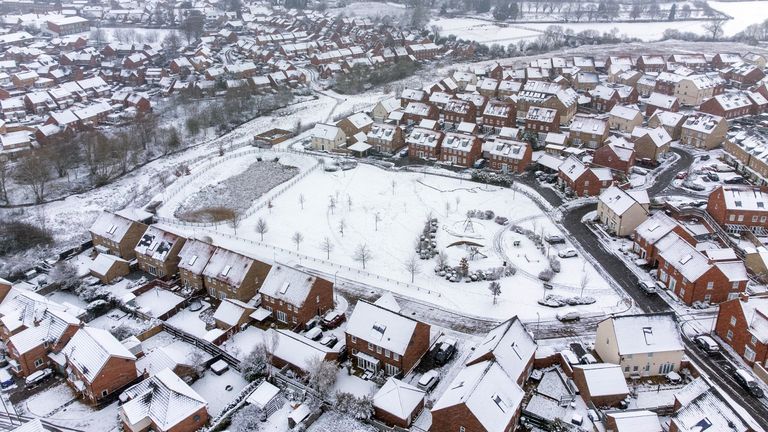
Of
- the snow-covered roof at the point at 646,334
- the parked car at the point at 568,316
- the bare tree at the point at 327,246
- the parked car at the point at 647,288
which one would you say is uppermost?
the snow-covered roof at the point at 646,334

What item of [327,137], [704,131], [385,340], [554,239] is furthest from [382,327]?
[704,131]

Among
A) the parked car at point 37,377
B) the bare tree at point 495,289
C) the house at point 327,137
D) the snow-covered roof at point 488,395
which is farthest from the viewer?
the house at point 327,137

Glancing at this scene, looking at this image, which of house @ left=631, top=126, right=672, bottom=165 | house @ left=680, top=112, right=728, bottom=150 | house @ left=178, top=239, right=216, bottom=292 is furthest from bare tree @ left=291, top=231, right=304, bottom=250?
house @ left=680, top=112, right=728, bottom=150

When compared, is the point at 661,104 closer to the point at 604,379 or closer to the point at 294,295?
the point at 604,379

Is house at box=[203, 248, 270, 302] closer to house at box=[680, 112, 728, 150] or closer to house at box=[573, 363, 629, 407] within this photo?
house at box=[573, 363, 629, 407]

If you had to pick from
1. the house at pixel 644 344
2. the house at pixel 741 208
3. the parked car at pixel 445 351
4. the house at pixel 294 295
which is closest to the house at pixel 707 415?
the house at pixel 644 344

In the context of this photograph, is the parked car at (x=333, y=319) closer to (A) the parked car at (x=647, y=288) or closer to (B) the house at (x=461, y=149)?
(A) the parked car at (x=647, y=288)
